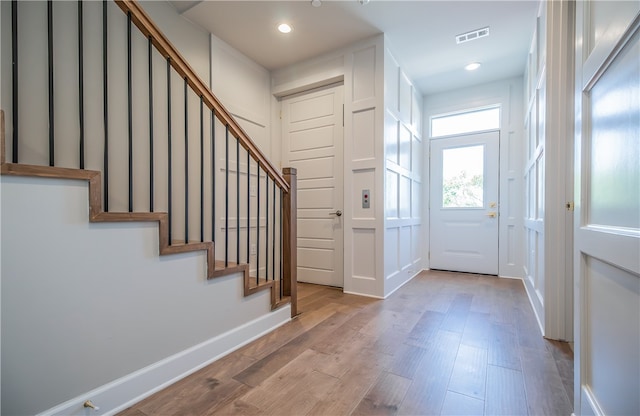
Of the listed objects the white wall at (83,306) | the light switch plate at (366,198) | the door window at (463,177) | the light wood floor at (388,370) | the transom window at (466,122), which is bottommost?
the light wood floor at (388,370)

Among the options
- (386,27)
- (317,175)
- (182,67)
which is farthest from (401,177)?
(182,67)

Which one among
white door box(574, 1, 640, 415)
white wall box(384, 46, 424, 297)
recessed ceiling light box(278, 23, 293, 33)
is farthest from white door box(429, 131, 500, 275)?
white door box(574, 1, 640, 415)

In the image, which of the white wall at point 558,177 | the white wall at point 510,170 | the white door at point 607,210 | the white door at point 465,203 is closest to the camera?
the white door at point 607,210

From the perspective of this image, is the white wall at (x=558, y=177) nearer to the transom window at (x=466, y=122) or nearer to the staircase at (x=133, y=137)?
the staircase at (x=133, y=137)

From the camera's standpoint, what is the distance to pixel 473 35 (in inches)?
117

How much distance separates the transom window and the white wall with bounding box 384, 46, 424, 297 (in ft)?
1.05

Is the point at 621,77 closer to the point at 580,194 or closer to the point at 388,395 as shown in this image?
the point at 580,194

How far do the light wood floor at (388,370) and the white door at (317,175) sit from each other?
987 mm

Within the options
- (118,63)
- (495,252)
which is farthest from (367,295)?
(118,63)

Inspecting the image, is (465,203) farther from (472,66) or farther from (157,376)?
(157,376)

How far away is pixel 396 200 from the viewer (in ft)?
11.3

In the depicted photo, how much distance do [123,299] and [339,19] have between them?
9.42 ft

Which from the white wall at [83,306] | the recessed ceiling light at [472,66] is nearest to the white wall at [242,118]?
the white wall at [83,306]

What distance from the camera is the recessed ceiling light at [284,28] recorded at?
2822mm
